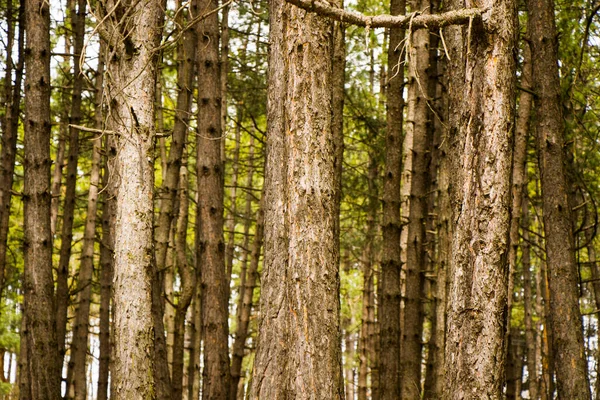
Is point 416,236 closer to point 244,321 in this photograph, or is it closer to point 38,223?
point 244,321

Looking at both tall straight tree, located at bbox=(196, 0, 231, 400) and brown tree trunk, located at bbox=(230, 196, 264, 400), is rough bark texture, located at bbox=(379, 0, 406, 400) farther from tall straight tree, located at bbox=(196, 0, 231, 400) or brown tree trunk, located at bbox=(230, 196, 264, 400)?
brown tree trunk, located at bbox=(230, 196, 264, 400)

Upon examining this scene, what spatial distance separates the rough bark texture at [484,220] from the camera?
14.3 feet

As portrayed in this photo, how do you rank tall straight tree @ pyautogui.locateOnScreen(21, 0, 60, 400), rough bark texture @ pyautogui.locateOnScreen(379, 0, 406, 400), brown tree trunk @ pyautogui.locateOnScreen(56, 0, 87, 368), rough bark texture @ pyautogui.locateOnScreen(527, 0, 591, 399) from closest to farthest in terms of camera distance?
rough bark texture @ pyautogui.locateOnScreen(527, 0, 591, 399) → tall straight tree @ pyautogui.locateOnScreen(21, 0, 60, 400) → rough bark texture @ pyautogui.locateOnScreen(379, 0, 406, 400) → brown tree trunk @ pyautogui.locateOnScreen(56, 0, 87, 368)

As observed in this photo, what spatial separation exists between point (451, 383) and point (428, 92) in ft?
23.1

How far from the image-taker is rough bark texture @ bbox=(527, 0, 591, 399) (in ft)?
23.1

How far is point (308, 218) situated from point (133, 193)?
170cm

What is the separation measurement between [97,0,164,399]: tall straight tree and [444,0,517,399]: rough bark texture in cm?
248

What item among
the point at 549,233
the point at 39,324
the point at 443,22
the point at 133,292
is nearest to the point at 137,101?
the point at 133,292

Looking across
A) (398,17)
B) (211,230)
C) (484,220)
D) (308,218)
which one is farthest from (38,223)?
(484,220)

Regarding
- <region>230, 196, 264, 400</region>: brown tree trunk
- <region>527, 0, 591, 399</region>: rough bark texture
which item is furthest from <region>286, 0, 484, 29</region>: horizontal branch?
<region>230, 196, 264, 400</region>: brown tree trunk

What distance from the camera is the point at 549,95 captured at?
25.2 ft

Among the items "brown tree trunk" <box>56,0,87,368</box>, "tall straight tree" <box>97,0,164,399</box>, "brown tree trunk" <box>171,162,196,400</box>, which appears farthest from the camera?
"brown tree trunk" <box>56,0,87,368</box>

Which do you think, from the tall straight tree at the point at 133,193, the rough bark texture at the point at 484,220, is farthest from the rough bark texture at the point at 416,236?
the rough bark texture at the point at 484,220

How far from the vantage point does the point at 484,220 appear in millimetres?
4398
